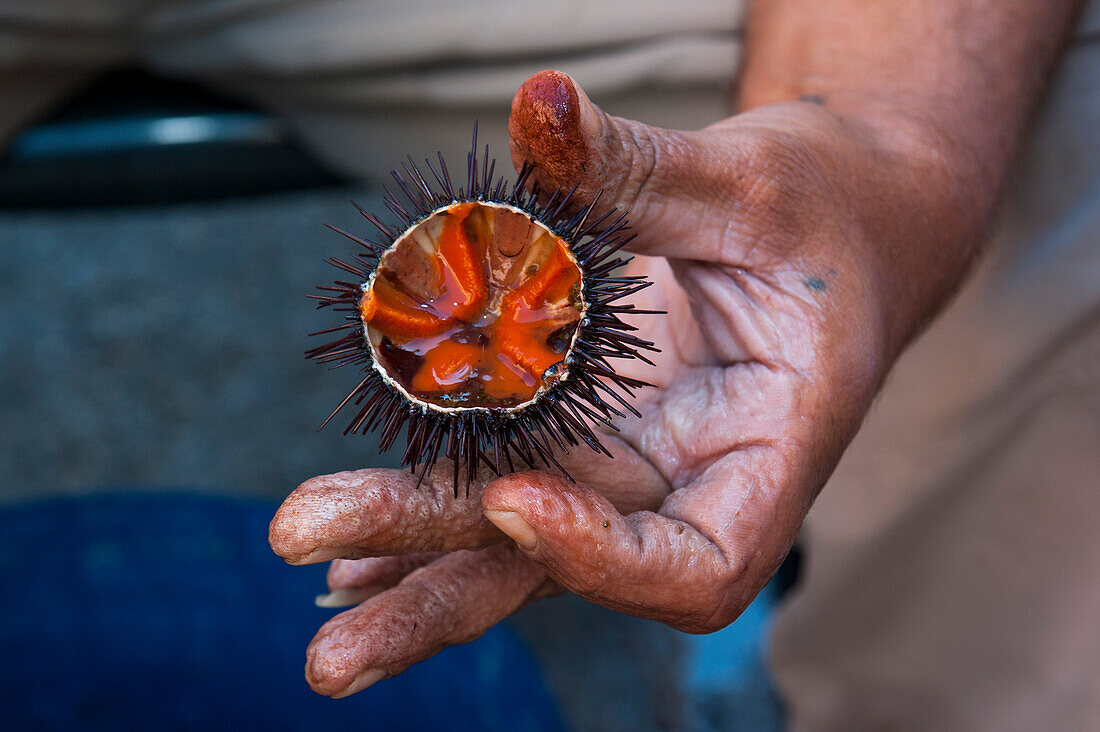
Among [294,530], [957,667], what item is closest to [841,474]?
[957,667]

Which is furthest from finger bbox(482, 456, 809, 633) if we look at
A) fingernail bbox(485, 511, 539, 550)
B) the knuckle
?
the knuckle

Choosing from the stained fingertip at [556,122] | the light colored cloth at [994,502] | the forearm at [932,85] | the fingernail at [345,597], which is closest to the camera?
the stained fingertip at [556,122]

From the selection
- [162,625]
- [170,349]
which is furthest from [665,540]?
[170,349]

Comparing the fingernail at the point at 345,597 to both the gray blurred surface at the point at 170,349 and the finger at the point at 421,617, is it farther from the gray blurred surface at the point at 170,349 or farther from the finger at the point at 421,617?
the gray blurred surface at the point at 170,349

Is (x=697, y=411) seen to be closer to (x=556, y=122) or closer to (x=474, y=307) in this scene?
(x=474, y=307)

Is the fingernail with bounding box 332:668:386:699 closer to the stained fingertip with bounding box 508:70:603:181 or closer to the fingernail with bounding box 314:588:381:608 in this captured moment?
the fingernail with bounding box 314:588:381:608

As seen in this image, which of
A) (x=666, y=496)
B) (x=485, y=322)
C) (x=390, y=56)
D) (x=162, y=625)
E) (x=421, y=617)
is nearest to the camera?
(x=421, y=617)

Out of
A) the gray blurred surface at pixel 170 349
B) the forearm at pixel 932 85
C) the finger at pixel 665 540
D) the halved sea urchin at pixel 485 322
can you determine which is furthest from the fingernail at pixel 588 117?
the gray blurred surface at pixel 170 349
